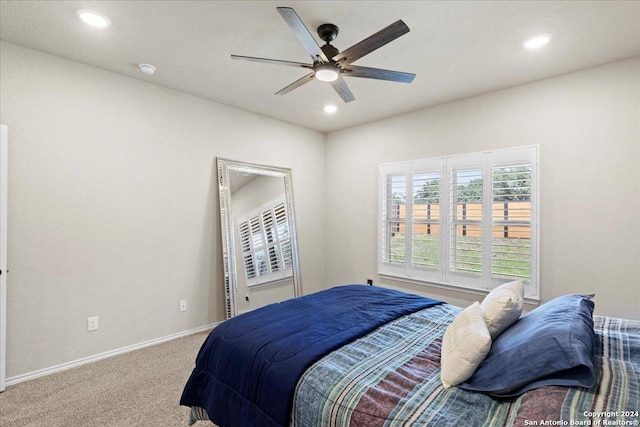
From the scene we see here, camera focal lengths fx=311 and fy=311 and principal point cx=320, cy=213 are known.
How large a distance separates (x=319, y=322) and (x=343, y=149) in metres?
3.43

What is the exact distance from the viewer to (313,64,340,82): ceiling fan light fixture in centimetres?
212

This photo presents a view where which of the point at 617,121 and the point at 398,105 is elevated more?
the point at 398,105

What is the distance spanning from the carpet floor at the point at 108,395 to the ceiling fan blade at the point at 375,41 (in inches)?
102

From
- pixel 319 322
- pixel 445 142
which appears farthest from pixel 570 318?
pixel 445 142

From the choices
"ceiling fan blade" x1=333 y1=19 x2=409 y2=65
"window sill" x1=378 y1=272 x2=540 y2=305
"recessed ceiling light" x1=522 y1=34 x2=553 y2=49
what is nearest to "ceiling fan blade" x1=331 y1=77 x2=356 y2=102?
"ceiling fan blade" x1=333 y1=19 x2=409 y2=65

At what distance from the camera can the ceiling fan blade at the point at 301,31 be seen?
165 centimetres

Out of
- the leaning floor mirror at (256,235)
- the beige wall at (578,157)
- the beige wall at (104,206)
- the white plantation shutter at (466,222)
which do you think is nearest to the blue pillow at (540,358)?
the beige wall at (578,157)

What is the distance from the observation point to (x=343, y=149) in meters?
4.89

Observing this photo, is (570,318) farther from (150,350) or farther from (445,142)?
(150,350)

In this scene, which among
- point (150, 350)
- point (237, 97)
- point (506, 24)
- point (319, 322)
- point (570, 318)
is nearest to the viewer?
point (570, 318)

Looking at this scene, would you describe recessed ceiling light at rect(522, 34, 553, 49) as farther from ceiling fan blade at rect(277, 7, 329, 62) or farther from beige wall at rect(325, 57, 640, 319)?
ceiling fan blade at rect(277, 7, 329, 62)

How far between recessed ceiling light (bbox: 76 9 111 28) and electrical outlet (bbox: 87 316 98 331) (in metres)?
2.50

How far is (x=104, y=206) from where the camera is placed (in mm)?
2990

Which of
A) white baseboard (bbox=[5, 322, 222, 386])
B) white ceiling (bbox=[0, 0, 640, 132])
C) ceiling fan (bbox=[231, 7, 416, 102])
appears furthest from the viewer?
white baseboard (bbox=[5, 322, 222, 386])
